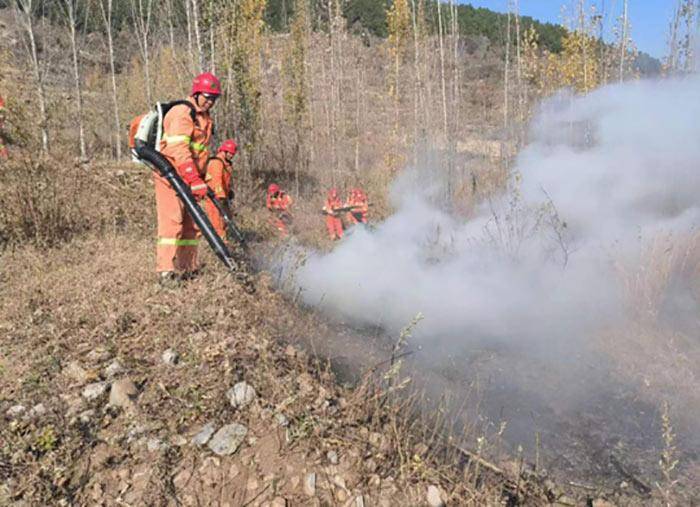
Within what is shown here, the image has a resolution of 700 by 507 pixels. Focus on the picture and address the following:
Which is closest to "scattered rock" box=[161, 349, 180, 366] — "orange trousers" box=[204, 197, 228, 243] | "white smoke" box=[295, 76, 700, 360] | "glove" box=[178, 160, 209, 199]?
"glove" box=[178, 160, 209, 199]

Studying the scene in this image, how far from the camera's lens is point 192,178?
13.6ft

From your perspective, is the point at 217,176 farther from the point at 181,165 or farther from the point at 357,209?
the point at 357,209

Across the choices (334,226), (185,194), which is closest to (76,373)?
(185,194)

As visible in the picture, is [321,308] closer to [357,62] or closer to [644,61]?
[644,61]

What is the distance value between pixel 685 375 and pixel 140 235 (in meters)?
5.86

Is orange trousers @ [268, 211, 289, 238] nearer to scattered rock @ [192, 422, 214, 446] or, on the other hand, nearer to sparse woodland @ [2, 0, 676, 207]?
sparse woodland @ [2, 0, 676, 207]

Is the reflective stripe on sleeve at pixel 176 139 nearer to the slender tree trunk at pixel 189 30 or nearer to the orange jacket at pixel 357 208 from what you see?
the slender tree trunk at pixel 189 30

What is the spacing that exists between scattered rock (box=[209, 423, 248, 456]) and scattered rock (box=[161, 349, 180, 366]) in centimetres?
73

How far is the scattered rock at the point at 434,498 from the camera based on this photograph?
7.46ft

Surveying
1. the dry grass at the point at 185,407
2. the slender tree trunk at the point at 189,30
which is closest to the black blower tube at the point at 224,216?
the dry grass at the point at 185,407

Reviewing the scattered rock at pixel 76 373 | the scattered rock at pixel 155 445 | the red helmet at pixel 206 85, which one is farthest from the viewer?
the red helmet at pixel 206 85

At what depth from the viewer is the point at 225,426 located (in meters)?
2.62

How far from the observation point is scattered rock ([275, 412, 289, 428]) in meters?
2.61

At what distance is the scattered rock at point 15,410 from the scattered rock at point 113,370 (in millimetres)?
455
